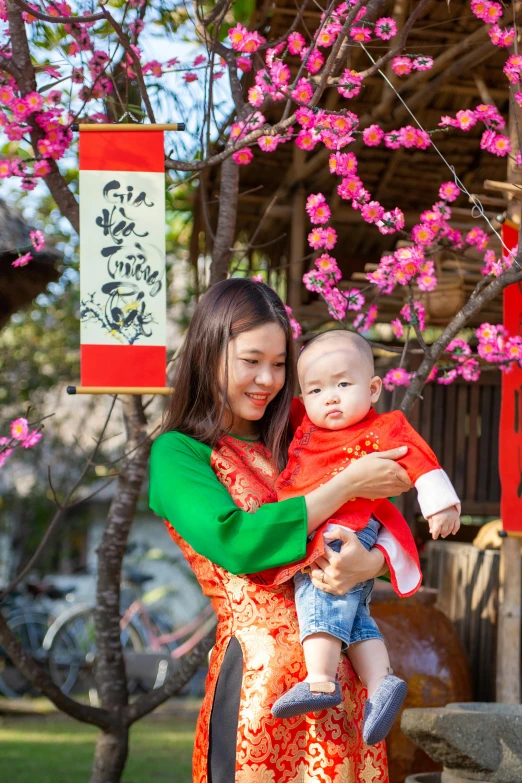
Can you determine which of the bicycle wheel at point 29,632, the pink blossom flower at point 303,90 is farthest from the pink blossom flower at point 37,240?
the bicycle wheel at point 29,632

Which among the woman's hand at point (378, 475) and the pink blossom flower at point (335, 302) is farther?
the pink blossom flower at point (335, 302)

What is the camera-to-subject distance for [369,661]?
2.15 m

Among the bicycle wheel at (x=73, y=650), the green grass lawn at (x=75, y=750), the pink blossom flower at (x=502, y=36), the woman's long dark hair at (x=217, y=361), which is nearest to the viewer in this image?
the woman's long dark hair at (x=217, y=361)

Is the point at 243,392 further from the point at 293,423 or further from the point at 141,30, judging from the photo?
the point at 141,30

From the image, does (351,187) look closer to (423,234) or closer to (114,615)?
(423,234)

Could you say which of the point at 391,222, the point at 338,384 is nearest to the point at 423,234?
the point at 391,222

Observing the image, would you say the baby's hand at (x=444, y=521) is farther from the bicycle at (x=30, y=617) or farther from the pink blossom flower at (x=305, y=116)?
the bicycle at (x=30, y=617)

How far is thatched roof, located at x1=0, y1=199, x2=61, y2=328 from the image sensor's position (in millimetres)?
4344

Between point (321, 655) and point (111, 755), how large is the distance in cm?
258

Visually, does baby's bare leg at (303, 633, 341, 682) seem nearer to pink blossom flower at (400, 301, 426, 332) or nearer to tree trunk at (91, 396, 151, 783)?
pink blossom flower at (400, 301, 426, 332)

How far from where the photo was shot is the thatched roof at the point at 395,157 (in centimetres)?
505

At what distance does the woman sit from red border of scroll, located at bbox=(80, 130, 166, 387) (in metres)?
0.88

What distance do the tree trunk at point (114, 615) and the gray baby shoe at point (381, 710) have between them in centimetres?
232

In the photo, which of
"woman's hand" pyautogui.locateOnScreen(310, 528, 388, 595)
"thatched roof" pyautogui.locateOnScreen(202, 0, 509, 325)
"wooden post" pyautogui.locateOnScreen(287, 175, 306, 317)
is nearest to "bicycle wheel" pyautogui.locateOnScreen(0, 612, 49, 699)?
"thatched roof" pyautogui.locateOnScreen(202, 0, 509, 325)
